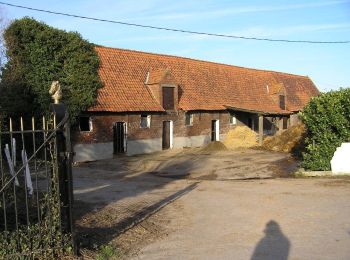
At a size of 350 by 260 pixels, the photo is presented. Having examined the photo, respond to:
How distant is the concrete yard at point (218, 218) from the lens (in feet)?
22.7

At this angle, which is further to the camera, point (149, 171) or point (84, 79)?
point (84, 79)

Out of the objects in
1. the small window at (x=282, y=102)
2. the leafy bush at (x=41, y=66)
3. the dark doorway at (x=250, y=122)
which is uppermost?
the leafy bush at (x=41, y=66)

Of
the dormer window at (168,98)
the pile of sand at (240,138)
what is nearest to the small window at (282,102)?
the pile of sand at (240,138)

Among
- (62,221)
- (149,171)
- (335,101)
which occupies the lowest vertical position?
(149,171)

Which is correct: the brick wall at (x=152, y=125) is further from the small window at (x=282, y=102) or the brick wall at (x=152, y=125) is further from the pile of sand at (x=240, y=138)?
the small window at (x=282, y=102)

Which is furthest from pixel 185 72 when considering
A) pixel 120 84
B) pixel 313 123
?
pixel 313 123

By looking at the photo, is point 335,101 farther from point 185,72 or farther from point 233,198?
point 185,72

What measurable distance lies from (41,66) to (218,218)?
18987mm

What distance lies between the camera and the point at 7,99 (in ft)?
79.3

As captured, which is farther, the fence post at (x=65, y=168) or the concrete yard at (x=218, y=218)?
the concrete yard at (x=218, y=218)

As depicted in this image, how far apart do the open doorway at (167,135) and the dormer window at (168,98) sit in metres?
1.14

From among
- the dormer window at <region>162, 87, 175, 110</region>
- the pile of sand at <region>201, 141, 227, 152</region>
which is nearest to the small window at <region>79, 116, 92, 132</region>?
the dormer window at <region>162, 87, 175, 110</region>

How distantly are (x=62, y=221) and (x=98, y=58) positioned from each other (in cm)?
2306

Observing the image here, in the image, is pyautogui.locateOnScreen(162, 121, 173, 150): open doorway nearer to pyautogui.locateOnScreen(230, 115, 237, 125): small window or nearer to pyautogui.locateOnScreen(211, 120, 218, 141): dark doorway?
pyautogui.locateOnScreen(211, 120, 218, 141): dark doorway
